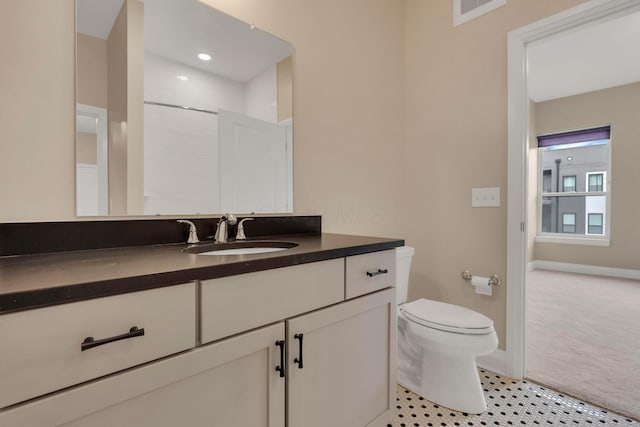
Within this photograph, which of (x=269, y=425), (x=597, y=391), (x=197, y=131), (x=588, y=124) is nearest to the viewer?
(x=269, y=425)

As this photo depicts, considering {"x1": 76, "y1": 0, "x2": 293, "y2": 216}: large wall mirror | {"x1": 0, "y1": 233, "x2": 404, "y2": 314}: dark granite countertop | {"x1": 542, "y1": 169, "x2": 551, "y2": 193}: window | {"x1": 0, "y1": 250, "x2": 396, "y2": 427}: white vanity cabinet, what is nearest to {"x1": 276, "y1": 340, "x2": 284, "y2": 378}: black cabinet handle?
{"x1": 0, "y1": 250, "x2": 396, "y2": 427}: white vanity cabinet

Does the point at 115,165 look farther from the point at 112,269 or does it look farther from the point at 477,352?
the point at 477,352

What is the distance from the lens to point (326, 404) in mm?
1047

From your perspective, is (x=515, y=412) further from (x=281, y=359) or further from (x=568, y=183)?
(x=568, y=183)

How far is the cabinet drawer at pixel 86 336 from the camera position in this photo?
54 cm

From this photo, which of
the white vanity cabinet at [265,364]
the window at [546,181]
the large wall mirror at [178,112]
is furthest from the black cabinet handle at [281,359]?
the window at [546,181]

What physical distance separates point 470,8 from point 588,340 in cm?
256

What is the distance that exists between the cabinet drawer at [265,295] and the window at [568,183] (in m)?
5.34

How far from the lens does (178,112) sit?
4.25ft

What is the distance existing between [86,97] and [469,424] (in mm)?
2075

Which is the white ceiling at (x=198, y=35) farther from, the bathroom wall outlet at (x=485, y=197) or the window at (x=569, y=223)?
the window at (x=569, y=223)

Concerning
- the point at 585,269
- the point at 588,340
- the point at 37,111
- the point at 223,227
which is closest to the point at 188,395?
the point at 223,227

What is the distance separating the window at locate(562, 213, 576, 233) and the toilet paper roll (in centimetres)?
404

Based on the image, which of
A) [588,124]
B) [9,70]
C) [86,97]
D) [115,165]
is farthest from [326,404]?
[588,124]
